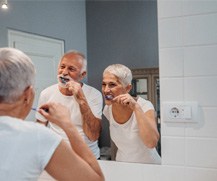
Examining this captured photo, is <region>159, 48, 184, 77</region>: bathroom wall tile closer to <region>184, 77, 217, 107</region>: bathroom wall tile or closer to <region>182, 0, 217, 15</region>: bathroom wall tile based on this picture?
<region>184, 77, 217, 107</region>: bathroom wall tile

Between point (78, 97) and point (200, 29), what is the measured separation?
0.68 meters

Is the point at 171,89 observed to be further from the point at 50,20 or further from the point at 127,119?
the point at 50,20

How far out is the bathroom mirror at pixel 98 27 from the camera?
1.33 metres

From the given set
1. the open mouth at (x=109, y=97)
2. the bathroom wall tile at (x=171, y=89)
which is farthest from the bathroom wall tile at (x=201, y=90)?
the open mouth at (x=109, y=97)

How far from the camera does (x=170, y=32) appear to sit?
119 centimetres

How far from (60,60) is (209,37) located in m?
0.78

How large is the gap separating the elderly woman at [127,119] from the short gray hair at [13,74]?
62 centimetres

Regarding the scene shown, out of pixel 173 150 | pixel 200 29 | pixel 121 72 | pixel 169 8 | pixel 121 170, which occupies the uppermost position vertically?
pixel 169 8

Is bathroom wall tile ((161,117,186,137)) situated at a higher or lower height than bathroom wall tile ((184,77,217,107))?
lower

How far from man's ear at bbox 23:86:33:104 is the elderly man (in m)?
0.56

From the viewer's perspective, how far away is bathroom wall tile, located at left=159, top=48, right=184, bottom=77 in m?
1.17

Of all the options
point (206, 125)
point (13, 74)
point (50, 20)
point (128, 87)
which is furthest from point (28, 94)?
point (50, 20)

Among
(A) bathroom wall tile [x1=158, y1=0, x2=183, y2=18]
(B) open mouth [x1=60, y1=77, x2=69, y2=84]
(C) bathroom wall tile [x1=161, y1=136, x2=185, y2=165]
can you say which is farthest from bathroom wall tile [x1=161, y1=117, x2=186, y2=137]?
(B) open mouth [x1=60, y1=77, x2=69, y2=84]

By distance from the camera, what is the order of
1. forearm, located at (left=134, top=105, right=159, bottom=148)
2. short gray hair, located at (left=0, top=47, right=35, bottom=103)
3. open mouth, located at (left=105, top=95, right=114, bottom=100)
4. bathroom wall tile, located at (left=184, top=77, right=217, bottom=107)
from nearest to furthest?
1. short gray hair, located at (left=0, top=47, right=35, bottom=103)
2. bathroom wall tile, located at (left=184, top=77, right=217, bottom=107)
3. forearm, located at (left=134, top=105, right=159, bottom=148)
4. open mouth, located at (left=105, top=95, right=114, bottom=100)
